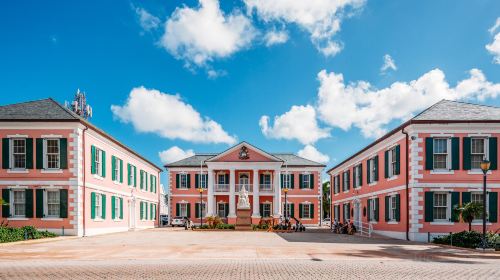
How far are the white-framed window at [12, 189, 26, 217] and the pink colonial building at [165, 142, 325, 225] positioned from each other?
2721 centimetres

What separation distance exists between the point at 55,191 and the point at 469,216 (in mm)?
22181

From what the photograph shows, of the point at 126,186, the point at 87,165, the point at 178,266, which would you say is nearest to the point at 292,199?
the point at 126,186

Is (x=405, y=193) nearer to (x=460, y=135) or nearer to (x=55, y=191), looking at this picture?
(x=460, y=135)

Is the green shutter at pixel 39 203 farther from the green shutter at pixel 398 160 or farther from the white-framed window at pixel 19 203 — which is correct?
the green shutter at pixel 398 160

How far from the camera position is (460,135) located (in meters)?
25.8

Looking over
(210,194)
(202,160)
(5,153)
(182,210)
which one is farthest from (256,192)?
(5,153)

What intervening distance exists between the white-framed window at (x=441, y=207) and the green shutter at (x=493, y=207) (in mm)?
1996

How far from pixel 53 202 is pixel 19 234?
4.75m

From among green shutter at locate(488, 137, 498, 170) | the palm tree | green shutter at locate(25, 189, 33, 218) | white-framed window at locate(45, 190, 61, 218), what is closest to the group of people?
green shutter at locate(488, 137, 498, 170)

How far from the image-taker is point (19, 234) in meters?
24.5

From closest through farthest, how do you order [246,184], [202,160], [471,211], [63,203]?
[471,211] → [63,203] → [246,184] → [202,160]

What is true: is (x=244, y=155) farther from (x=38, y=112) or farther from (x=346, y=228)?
(x=38, y=112)

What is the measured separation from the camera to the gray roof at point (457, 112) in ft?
84.7

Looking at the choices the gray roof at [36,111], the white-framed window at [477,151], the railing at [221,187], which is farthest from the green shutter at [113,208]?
the white-framed window at [477,151]
